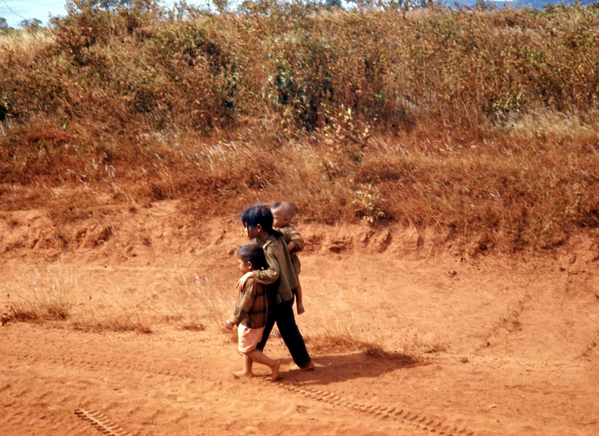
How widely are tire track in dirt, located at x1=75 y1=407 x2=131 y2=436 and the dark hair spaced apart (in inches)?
62.0

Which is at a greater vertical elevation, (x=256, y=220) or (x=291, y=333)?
(x=256, y=220)

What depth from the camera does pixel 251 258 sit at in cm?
475

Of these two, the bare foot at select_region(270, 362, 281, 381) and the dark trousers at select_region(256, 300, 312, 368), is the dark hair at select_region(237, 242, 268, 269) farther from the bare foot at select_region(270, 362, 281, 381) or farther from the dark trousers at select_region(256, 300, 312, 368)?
the bare foot at select_region(270, 362, 281, 381)

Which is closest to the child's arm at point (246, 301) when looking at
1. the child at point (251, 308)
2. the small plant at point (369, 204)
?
the child at point (251, 308)

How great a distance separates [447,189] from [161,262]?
4.46 m

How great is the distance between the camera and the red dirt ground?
14.3ft

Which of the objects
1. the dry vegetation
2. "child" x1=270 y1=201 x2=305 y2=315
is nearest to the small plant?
the dry vegetation

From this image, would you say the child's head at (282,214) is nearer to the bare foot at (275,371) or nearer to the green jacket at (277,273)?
the green jacket at (277,273)

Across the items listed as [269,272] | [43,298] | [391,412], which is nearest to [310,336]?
[269,272]

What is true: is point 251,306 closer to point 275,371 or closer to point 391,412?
point 275,371

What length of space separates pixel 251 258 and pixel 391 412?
5.38 ft

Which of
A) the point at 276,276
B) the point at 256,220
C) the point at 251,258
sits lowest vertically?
the point at 276,276

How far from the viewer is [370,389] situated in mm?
4875

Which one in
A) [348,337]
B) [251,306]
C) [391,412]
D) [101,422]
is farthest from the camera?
[348,337]
